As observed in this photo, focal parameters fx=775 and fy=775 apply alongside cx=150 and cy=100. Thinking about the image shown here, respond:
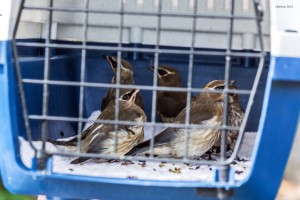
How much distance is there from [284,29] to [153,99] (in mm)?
356

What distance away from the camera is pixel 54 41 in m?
2.52

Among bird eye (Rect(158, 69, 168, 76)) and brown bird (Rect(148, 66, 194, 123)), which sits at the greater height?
bird eye (Rect(158, 69, 168, 76))

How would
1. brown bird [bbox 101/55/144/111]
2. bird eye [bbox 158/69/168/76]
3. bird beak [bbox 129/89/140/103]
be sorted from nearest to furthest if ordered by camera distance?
bird beak [bbox 129/89/140/103]
brown bird [bbox 101/55/144/111]
bird eye [bbox 158/69/168/76]

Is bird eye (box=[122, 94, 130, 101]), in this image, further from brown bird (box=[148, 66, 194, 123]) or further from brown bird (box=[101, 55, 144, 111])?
brown bird (box=[148, 66, 194, 123])

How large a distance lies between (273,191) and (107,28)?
0.88 meters

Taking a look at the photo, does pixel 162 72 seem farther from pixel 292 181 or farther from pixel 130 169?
pixel 292 181

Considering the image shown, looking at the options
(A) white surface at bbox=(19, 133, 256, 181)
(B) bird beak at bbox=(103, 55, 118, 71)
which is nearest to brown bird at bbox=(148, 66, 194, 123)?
(B) bird beak at bbox=(103, 55, 118, 71)

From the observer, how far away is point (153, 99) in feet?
6.20

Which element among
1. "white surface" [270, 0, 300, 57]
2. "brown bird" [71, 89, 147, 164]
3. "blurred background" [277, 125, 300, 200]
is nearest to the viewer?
"white surface" [270, 0, 300, 57]

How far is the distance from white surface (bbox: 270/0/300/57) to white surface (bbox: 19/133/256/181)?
0.33 m

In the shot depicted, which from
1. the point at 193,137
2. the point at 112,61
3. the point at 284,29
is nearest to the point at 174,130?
the point at 193,137

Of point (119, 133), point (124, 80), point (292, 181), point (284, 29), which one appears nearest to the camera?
point (284, 29)

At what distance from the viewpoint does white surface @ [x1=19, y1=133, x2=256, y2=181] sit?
190 cm

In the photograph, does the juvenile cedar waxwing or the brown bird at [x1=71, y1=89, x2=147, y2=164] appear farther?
the juvenile cedar waxwing
